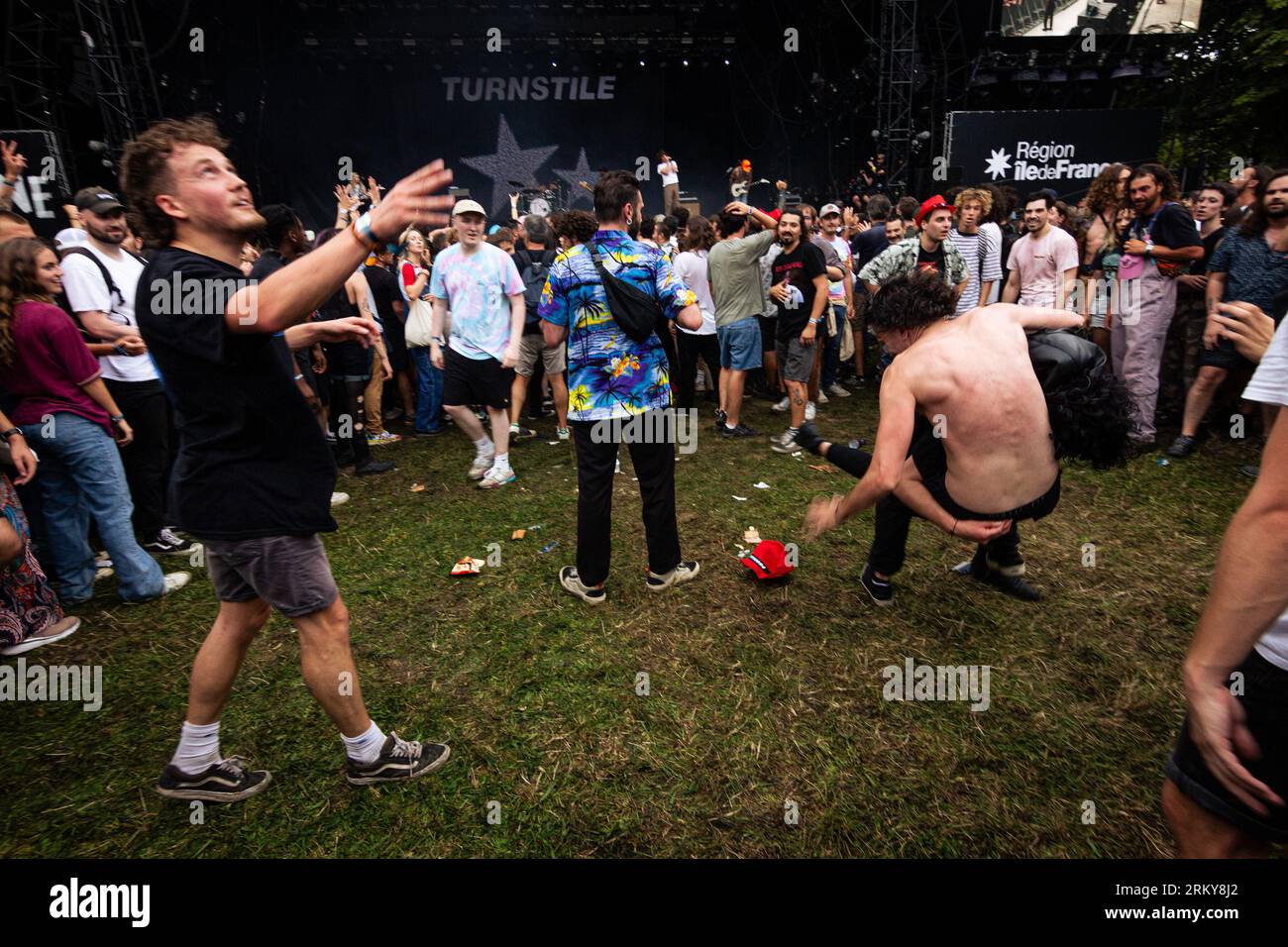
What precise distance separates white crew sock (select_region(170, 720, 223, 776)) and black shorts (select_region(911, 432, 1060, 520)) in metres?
3.41

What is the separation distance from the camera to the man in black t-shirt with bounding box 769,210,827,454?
6.28 meters

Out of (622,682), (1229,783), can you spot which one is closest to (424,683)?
(622,682)

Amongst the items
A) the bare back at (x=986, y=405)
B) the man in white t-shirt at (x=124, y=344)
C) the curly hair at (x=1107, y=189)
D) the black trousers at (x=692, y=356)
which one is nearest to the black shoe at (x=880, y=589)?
the bare back at (x=986, y=405)

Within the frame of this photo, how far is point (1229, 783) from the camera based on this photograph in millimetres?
1266

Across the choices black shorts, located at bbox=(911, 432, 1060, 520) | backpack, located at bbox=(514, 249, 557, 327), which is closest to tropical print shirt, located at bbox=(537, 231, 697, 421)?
black shorts, located at bbox=(911, 432, 1060, 520)

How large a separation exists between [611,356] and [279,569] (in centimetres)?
202

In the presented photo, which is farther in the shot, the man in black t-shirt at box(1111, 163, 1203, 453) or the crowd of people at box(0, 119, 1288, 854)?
the man in black t-shirt at box(1111, 163, 1203, 453)

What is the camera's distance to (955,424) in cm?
303

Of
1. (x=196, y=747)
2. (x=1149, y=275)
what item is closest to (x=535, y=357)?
(x=196, y=747)

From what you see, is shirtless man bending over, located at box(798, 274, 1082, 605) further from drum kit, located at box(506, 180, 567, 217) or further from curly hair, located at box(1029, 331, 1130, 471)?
drum kit, located at box(506, 180, 567, 217)

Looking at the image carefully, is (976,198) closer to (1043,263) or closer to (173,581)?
(1043,263)

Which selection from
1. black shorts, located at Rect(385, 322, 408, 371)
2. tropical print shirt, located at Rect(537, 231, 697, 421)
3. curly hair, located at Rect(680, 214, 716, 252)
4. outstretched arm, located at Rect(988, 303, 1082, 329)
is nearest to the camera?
outstretched arm, located at Rect(988, 303, 1082, 329)

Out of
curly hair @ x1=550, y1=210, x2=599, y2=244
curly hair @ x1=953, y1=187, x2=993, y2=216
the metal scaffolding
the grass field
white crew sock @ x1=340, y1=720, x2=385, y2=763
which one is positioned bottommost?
the grass field

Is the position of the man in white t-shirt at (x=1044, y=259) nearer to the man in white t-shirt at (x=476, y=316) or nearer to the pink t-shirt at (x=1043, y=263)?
the pink t-shirt at (x=1043, y=263)
